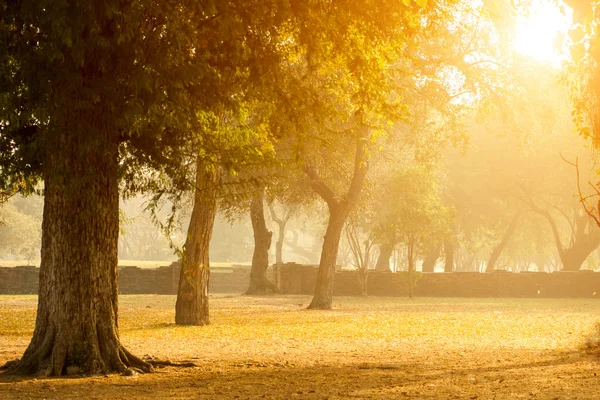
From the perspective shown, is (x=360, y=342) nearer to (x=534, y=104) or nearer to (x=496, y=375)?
(x=496, y=375)

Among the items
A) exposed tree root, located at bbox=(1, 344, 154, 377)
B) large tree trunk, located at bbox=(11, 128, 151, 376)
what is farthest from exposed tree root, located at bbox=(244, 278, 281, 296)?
large tree trunk, located at bbox=(11, 128, 151, 376)

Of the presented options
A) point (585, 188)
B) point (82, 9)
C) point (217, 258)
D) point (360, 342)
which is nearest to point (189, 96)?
point (82, 9)

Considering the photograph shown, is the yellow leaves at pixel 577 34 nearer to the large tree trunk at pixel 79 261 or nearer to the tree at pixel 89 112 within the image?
the tree at pixel 89 112

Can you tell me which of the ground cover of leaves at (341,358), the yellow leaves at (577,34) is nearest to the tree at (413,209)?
the ground cover of leaves at (341,358)

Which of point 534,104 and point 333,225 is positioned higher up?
point 534,104

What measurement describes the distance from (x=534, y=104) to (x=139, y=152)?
67.9ft

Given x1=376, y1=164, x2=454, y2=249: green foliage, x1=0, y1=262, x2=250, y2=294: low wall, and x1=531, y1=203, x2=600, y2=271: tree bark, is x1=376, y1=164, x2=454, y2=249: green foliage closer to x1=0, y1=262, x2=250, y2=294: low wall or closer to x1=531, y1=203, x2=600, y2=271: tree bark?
x1=0, y1=262, x2=250, y2=294: low wall

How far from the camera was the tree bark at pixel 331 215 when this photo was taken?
30.7m

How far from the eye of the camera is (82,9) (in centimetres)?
973

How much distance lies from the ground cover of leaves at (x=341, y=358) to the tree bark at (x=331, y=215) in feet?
13.9

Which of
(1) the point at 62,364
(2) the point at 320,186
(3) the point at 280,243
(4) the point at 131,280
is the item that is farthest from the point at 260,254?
(1) the point at 62,364

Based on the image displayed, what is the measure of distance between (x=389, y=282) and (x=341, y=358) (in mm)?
32655

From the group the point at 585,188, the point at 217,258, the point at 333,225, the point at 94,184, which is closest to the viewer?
the point at 94,184

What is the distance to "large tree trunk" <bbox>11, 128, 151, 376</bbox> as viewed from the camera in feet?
35.5
